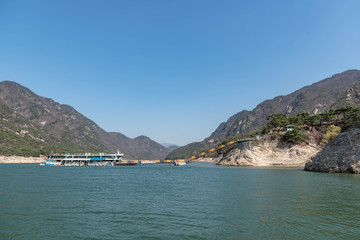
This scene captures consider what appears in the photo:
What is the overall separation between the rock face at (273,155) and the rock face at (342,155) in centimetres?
4138

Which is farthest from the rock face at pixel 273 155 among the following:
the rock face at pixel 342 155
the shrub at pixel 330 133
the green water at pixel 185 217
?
the green water at pixel 185 217

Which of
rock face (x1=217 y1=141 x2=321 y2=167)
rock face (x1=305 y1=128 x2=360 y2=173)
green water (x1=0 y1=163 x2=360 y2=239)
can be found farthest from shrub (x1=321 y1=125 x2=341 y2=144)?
green water (x1=0 y1=163 x2=360 y2=239)

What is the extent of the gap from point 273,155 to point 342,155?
61006mm

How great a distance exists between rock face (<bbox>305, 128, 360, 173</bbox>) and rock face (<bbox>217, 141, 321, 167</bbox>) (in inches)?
1629

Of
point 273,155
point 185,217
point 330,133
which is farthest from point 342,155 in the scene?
point 185,217

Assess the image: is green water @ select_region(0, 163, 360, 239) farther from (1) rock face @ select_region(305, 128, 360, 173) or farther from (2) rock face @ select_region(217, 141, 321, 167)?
(2) rock face @ select_region(217, 141, 321, 167)

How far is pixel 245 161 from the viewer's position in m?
133

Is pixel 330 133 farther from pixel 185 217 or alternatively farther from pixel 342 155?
pixel 185 217

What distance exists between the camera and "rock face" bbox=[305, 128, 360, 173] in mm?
64062

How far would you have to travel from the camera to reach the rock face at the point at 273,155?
119000mm

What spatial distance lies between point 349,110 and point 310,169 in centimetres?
7780

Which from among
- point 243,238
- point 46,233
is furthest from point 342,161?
point 46,233

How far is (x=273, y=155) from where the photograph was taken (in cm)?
12800

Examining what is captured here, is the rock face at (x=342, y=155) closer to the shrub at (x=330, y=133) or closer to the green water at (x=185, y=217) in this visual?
the green water at (x=185, y=217)
